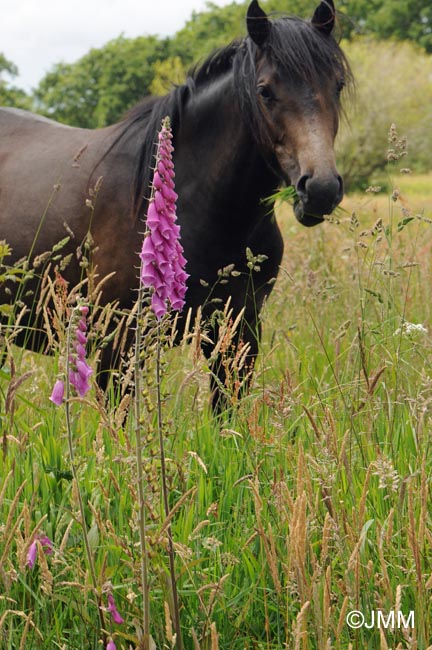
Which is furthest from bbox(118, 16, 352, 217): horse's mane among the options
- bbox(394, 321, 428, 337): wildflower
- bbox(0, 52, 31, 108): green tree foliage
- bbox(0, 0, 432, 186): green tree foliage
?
bbox(0, 52, 31, 108): green tree foliage

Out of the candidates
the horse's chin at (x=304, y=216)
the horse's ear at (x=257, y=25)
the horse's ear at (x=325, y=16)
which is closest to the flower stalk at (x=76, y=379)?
the horse's chin at (x=304, y=216)

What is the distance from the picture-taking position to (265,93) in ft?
13.6

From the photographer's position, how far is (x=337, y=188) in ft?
12.2

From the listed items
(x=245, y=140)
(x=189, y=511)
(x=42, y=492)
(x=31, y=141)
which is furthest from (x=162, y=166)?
(x=31, y=141)

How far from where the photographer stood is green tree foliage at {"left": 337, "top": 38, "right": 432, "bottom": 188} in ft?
110

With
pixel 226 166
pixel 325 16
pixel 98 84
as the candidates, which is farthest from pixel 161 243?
pixel 98 84

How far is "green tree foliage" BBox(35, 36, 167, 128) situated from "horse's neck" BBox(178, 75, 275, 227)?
49.4m

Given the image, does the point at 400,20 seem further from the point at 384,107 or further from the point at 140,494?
the point at 140,494

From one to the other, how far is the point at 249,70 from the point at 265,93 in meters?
0.21

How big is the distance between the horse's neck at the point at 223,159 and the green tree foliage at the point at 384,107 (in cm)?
2818

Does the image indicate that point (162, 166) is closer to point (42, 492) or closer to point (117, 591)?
point (117, 591)

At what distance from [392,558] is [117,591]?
2.44 feet

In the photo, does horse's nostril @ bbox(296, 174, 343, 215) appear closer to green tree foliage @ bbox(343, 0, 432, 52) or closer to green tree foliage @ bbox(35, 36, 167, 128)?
green tree foliage @ bbox(35, 36, 167, 128)

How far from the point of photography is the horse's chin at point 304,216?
12.7 ft
